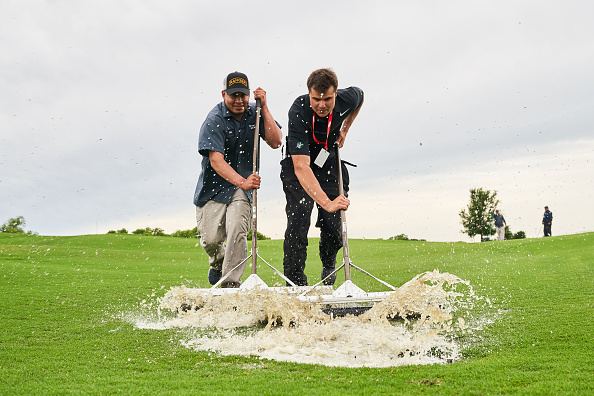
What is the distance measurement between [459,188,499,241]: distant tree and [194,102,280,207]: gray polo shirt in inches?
1867

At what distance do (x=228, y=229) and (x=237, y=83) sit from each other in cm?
147

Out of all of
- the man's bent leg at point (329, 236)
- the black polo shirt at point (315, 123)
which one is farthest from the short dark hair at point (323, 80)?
the man's bent leg at point (329, 236)

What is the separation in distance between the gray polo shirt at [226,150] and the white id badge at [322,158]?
94 cm

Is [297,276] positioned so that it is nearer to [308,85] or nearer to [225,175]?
[225,175]

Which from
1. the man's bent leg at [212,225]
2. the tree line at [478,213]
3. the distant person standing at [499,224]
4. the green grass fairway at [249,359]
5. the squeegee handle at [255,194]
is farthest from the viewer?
the tree line at [478,213]

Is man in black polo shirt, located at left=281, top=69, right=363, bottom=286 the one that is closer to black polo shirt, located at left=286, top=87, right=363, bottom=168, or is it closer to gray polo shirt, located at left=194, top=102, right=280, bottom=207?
black polo shirt, located at left=286, top=87, right=363, bottom=168

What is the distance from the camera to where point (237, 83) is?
16.3 ft

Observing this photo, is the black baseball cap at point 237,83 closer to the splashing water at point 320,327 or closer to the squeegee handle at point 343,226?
the squeegee handle at point 343,226

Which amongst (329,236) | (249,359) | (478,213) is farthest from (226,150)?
(478,213)

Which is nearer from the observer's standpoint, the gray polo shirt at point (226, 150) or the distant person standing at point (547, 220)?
the gray polo shirt at point (226, 150)

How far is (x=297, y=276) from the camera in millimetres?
4879

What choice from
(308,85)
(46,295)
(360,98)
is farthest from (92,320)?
(360,98)

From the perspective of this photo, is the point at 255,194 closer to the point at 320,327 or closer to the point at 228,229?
the point at 228,229

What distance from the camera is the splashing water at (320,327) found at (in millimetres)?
2838
